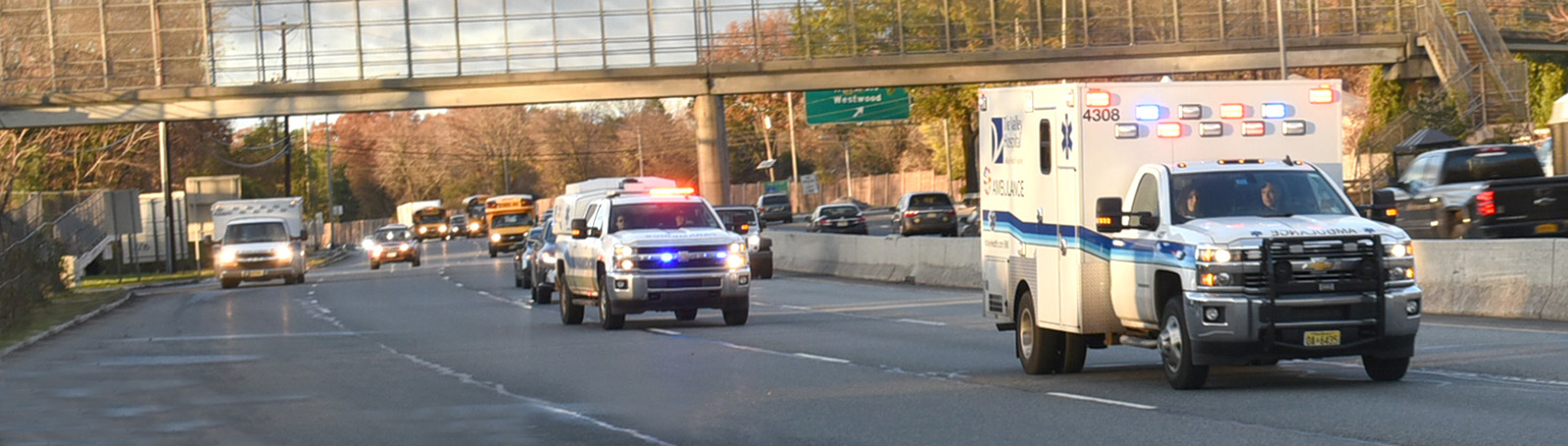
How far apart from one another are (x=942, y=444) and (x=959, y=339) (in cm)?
945

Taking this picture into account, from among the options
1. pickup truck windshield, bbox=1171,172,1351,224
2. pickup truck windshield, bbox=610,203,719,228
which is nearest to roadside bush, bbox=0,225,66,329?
pickup truck windshield, bbox=610,203,719,228

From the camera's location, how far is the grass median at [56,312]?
2680 cm

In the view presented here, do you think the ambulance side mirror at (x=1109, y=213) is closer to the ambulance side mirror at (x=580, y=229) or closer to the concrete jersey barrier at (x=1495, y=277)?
the concrete jersey barrier at (x=1495, y=277)

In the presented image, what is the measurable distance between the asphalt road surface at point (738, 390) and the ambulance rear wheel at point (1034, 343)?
0.19 meters

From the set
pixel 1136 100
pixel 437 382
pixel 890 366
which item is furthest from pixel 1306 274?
pixel 437 382

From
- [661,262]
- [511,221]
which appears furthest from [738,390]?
[511,221]

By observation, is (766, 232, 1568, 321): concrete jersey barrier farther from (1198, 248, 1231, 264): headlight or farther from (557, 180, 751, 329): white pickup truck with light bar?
(1198, 248, 1231, 264): headlight

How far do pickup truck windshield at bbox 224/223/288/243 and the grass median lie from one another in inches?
144

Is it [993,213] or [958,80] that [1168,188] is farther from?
[958,80]

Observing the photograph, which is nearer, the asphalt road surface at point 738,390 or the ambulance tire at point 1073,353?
the asphalt road surface at point 738,390

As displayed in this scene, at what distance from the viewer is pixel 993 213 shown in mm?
16781

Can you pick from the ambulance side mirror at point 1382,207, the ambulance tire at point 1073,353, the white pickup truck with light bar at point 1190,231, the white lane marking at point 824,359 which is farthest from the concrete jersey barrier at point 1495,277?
the white lane marking at point 824,359

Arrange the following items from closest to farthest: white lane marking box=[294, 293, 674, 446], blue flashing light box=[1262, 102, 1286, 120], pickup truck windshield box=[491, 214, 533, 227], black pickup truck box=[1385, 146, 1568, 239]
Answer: white lane marking box=[294, 293, 674, 446], blue flashing light box=[1262, 102, 1286, 120], black pickup truck box=[1385, 146, 1568, 239], pickup truck windshield box=[491, 214, 533, 227]

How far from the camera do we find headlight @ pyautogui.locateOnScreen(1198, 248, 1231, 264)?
13250mm
